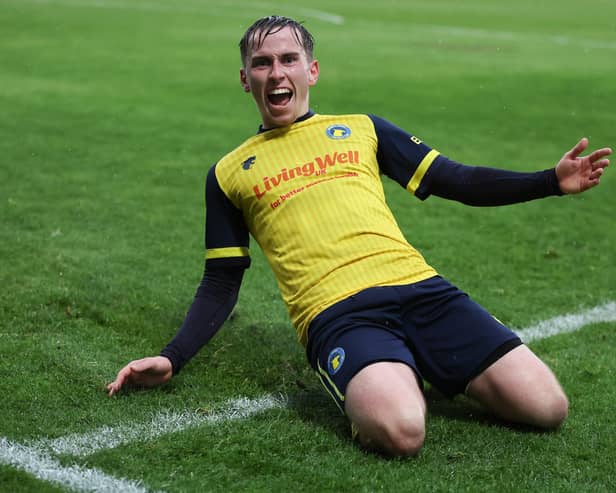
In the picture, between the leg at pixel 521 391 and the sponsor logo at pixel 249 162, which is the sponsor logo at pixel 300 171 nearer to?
the sponsor logo at pixel 249 162

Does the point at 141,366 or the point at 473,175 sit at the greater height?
the point at 473,175

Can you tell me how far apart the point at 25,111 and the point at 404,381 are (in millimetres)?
8115

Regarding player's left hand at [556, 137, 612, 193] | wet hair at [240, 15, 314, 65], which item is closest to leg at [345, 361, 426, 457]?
player's left hand at [556, 137, 612, 193]

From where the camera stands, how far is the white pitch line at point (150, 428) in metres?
3.94

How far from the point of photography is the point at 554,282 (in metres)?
6.70

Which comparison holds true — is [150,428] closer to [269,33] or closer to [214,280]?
[214,280]

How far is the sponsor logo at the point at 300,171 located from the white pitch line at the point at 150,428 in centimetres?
92

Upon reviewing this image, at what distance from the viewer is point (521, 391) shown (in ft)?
14.0

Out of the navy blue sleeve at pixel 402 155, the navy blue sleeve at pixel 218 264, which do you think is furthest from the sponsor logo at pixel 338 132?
the navy blue sleeve at pixel 218 264

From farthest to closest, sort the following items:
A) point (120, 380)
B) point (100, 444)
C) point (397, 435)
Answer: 1. point (120, 380)
2. point (100, 444)
3. point (397, 435)

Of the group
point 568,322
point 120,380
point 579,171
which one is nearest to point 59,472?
point 120,380

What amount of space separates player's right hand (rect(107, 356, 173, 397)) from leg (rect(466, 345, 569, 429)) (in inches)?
51.8

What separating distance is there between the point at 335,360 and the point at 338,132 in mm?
1101

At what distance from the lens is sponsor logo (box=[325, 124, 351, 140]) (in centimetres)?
470
